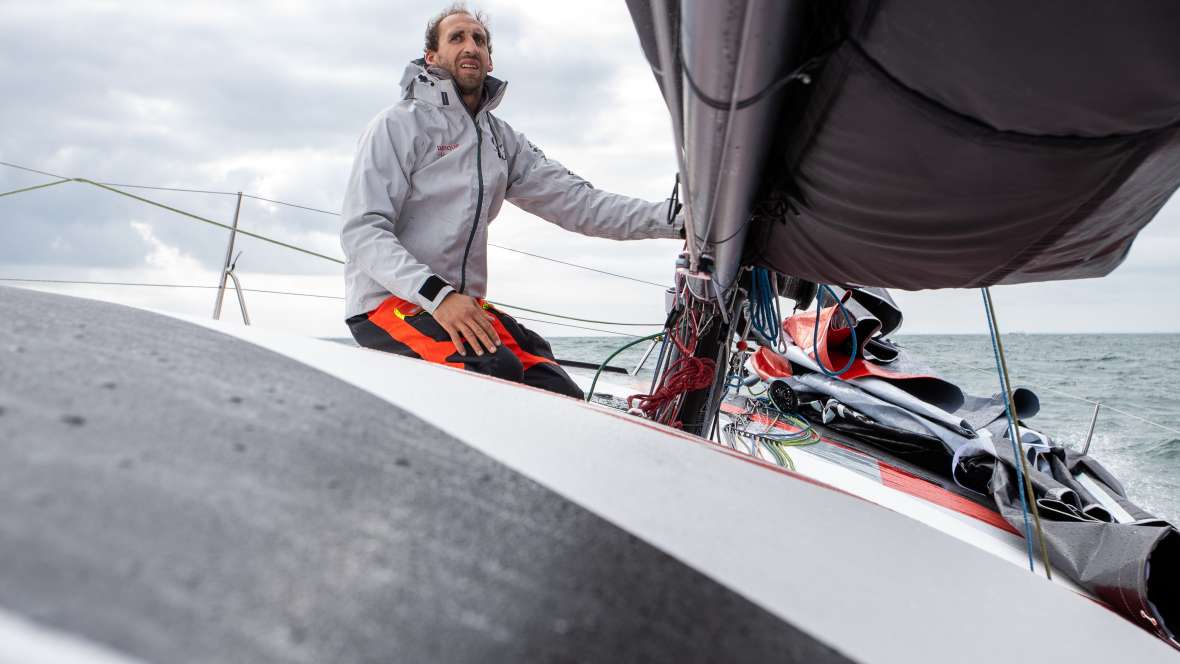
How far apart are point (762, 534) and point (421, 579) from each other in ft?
0.85

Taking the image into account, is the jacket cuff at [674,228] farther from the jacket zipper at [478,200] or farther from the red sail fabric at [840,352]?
the red sail fabric at [840,352]

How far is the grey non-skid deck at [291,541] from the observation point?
0.80 feet

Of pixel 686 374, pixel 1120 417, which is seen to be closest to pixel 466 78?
pixel 686 374

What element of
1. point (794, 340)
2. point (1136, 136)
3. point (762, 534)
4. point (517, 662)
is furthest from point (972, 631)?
point (794, 340)

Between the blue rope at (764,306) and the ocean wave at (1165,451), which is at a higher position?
the blue rope at (764,306)

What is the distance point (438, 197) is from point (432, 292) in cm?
31

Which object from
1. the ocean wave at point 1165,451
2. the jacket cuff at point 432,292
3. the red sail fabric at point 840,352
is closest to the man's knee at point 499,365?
the jacket cuff at point 432,292

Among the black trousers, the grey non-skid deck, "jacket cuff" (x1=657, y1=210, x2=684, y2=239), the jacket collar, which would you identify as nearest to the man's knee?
the black trousers

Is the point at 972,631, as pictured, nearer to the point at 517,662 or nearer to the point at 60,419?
the point at 517,662

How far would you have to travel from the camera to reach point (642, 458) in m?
0.54

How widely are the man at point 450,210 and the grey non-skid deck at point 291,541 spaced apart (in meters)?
0.86

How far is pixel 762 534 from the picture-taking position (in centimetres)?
47

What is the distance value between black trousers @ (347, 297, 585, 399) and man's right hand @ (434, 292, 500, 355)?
0.03 m

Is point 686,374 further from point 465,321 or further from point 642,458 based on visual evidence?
point 642,458
